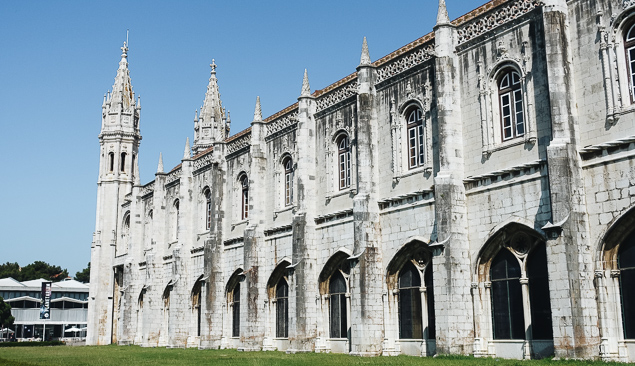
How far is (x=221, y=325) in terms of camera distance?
34219 mm

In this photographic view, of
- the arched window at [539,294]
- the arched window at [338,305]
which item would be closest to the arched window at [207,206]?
the arched window at [338,305]

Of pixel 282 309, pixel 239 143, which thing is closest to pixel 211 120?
pixel 239 143

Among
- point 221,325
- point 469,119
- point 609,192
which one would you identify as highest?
point 469,119

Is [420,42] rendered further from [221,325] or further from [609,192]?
[221,325]

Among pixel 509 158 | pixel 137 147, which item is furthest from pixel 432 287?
pixel 137 147

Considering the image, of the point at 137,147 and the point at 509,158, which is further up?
the point at 137,147

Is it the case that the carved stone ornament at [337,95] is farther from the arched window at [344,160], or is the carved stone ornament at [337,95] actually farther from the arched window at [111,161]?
the arched window at [111,161]

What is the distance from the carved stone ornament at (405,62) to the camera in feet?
75.6

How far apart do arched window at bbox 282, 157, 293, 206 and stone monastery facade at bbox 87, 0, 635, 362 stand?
121mm

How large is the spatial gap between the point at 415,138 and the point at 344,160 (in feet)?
14.4

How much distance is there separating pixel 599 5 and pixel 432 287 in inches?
397

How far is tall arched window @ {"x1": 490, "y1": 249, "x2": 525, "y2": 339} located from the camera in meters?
19.2

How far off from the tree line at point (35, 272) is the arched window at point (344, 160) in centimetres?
9468

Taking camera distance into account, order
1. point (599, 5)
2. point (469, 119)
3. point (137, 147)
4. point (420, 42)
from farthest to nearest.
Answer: point (137, 147) < point (420, 42) < point (469, 119) < point (599, 5)
